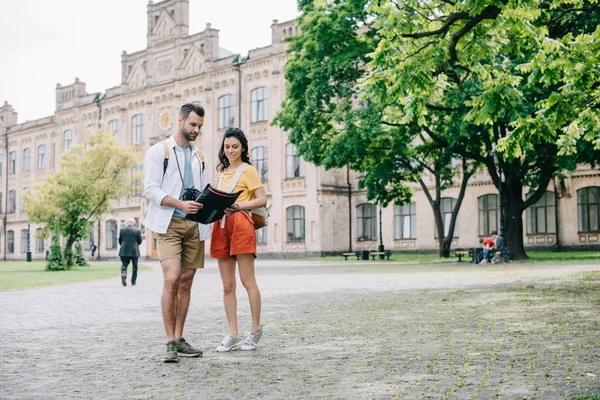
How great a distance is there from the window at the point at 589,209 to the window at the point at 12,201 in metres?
50.8

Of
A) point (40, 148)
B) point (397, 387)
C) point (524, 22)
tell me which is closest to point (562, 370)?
point (397, 387)

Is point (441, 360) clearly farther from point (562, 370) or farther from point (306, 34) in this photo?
point (306, 34)

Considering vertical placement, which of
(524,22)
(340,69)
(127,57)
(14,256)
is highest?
(127,57)

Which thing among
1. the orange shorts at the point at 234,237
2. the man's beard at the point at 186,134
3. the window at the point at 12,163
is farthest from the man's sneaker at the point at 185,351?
the window at the point at 12,163

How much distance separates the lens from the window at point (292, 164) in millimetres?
47281

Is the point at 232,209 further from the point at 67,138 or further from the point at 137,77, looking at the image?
the point at 67,138

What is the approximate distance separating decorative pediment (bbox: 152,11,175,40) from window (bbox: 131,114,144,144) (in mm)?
6258

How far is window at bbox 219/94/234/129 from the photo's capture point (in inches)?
2012

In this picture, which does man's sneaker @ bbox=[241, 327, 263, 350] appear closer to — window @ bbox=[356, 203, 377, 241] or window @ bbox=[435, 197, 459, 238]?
window @ bbox=[435, 197, 459, 238]

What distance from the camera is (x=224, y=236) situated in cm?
706

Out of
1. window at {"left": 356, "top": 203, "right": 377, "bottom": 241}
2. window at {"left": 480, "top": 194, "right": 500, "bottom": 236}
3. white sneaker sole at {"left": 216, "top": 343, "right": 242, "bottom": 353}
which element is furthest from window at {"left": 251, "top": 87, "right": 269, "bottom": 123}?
white sneaker sole at {"left": 216, "top": 343, "right": 242, "bottom": 353}

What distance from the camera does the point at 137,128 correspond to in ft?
191

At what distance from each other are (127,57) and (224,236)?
181ft

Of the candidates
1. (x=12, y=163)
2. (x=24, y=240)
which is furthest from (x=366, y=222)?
(x=12, y=163)
